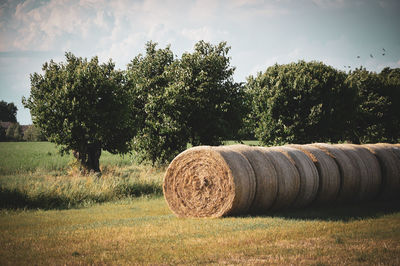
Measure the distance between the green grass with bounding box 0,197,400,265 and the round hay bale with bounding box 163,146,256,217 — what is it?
0.61 m

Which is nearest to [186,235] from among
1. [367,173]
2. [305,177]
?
[305,177]

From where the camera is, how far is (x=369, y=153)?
15.5m

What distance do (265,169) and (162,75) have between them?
19.8 metres

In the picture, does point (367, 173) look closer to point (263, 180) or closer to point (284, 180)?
point (284, 180)

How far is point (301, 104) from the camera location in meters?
30.0

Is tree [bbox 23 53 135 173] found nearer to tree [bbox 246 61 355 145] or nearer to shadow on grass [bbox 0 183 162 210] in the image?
shadow on grass [bbox 0 183 162 210]

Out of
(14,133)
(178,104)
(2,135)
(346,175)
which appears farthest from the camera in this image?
(14,133)

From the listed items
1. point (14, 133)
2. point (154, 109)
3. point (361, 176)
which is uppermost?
point (154, 109)

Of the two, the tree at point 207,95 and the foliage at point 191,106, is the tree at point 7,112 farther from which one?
the tree at point 207,95

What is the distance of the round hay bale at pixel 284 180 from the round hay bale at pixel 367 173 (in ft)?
12.0

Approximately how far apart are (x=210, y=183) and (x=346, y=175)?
18.9 feet

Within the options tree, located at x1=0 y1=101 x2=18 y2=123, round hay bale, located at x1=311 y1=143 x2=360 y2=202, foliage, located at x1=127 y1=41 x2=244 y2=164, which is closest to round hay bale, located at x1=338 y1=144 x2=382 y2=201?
round hay bale, located at x1=311 y1=143 x2=360 y2=202

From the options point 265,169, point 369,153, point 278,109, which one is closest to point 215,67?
point 278,109

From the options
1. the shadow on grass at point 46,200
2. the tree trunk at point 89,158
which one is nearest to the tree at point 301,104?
the tree trunk at point 89,158
